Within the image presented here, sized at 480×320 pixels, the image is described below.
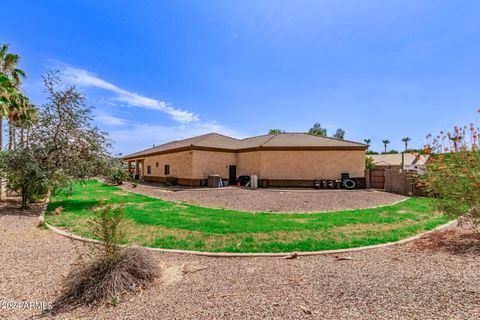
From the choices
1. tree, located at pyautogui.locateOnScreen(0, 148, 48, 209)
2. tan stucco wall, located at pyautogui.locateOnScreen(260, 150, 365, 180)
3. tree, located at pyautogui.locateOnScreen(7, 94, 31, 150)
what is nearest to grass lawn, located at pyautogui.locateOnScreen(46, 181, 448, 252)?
tree, located at pyautogui.locateOnScreen(0, 148, 48, 209)

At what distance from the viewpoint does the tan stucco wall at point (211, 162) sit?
19.7 meters

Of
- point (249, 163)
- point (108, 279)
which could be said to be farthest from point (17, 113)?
point (108, 279)

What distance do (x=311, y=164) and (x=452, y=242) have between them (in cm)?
1380

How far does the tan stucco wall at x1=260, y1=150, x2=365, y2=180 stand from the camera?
18.7 meters

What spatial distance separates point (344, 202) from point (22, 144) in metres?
15.5

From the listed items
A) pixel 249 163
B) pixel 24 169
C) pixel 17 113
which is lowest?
pixel 24 169

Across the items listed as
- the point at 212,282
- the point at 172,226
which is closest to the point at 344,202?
the point at 172,226

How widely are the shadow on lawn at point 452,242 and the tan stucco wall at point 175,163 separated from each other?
16840 millimetres

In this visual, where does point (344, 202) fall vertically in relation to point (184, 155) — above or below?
below

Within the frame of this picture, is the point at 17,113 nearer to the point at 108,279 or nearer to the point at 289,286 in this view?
the point at 108,279

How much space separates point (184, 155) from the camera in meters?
20.8

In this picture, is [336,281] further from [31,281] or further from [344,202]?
[344,202]

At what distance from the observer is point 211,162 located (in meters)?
20.6

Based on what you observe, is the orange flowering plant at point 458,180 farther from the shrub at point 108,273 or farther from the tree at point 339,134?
the tree at point 339,134
